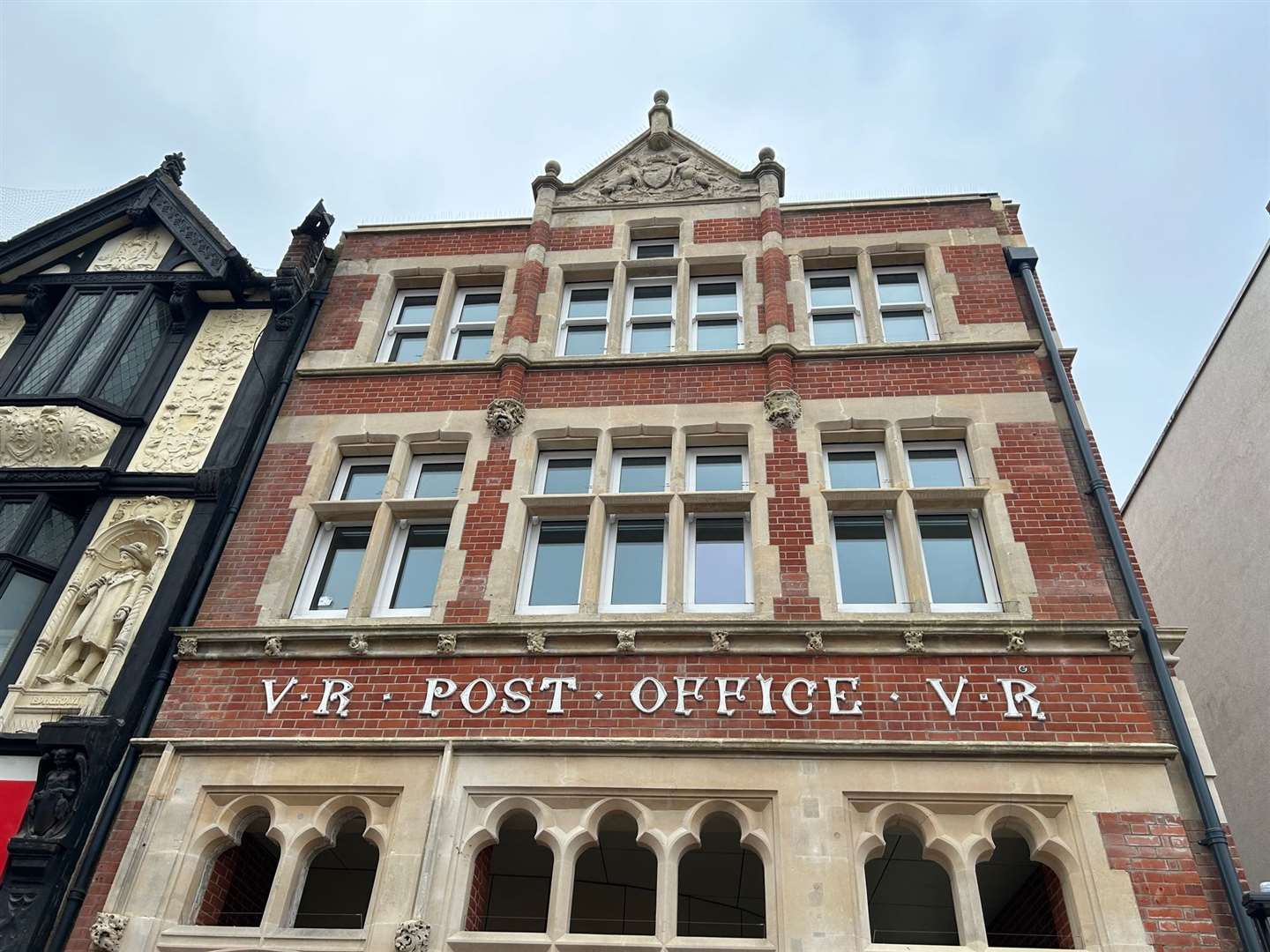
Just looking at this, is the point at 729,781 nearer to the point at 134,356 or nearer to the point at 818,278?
the point at 818,278

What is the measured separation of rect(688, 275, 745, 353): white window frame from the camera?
42.5ft

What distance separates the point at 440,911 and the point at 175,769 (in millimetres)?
3197

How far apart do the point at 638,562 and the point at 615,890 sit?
3841mm

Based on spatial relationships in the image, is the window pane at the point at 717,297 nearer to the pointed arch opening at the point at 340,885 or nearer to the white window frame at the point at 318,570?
the white window frame at the point at 318,570

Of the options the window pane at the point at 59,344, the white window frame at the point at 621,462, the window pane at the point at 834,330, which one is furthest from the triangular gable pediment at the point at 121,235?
the window pane at the point at 834,330

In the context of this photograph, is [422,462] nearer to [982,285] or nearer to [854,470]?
[854,470]

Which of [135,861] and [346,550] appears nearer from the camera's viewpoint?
[135,861]

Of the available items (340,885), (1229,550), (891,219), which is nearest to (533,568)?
(340,885)

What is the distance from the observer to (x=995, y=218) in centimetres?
1356

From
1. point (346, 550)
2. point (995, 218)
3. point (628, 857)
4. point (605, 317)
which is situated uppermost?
point (995, 218)

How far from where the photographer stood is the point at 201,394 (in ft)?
41.3

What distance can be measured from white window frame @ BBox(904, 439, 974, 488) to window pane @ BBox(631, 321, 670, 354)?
3547 mm

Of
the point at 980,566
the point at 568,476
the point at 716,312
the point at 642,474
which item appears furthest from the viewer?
the point at 716,312

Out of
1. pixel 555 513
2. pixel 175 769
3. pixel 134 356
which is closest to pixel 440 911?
pixel 175 769
